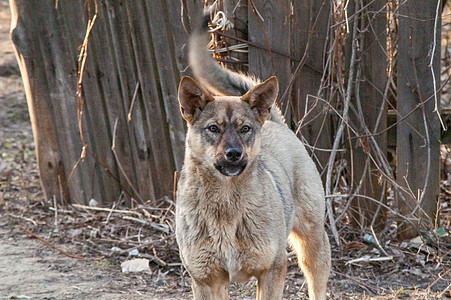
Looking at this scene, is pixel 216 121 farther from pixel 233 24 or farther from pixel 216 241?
pixel 233 24

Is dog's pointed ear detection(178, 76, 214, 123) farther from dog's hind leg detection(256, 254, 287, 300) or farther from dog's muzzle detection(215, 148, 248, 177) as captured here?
dog's hind leg detection(256, 254, 287, 300)

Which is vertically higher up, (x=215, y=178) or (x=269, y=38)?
(x=269, y=38)

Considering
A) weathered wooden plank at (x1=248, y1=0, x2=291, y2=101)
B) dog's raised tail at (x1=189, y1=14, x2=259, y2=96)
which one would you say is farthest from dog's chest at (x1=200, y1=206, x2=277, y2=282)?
weathered wooden plank at (x1=248, y1=0, x2=291, y2=101)

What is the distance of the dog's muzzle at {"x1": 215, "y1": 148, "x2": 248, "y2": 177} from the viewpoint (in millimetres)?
3832

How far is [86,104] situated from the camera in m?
6.71

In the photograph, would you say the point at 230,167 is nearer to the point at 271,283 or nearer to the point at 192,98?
the point at 192,98

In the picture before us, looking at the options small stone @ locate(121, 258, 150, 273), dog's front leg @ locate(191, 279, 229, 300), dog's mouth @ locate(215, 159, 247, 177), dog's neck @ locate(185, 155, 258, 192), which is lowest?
small stone @ locate(121, 258, 150, 273)

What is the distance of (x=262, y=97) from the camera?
13.9 ft

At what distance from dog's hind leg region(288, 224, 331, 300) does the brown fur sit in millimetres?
501

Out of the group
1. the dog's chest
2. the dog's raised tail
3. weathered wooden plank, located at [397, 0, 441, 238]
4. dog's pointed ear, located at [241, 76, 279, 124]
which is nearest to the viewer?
the dog's chest

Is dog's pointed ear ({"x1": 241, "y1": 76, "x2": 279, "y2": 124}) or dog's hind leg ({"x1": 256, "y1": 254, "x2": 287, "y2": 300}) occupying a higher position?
dog's pointed ear ({"x1": 241, "y1": 76, "x2": 279, "y2": 124})

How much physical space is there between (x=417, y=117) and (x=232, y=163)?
2270 millimetres

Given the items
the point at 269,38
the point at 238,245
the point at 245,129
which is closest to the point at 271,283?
the point at 238,245

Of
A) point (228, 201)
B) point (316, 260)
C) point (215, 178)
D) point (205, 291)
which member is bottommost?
point (316, 260)
